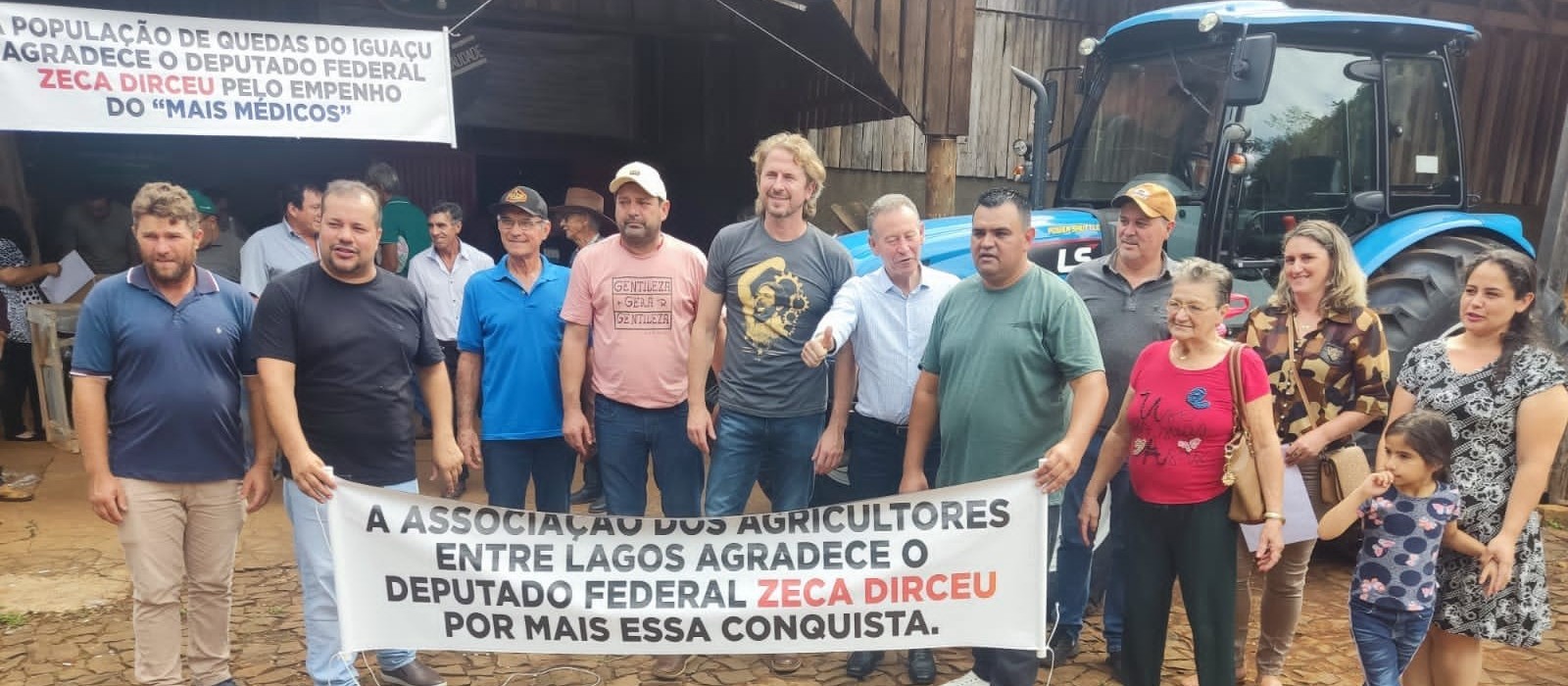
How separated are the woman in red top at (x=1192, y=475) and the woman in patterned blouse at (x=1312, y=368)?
1.18 ft

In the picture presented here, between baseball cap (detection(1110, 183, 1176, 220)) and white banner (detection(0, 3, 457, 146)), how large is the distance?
3.90m

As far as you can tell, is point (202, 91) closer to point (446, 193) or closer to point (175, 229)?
point (175, 229)

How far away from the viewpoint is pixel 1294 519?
3105 millimetres

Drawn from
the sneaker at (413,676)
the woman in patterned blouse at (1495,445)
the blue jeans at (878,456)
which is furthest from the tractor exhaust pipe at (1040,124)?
the sneaker at (413,676)

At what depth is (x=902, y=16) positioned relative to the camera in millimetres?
5840

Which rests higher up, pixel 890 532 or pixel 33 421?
pixel 890 532

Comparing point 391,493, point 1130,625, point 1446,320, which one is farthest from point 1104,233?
point 391,493

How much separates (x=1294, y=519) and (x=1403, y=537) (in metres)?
0.34

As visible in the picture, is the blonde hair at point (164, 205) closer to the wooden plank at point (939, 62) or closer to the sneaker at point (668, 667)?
the sneaker at point (668, 667)

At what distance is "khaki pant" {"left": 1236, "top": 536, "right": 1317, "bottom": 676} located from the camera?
3.21 metres

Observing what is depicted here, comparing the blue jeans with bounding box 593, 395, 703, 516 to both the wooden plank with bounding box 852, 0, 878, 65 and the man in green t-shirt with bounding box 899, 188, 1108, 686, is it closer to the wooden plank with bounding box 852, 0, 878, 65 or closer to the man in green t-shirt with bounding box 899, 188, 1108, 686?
the man in green t-shirt with bounding box 899, 188, 1108, 686

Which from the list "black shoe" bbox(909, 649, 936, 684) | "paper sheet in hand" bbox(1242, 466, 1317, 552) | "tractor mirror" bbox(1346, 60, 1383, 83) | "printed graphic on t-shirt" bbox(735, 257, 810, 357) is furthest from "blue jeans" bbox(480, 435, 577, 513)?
"tractor mirror" bbox(1346, 60, 1383, 83)

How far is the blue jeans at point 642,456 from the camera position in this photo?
138 inches

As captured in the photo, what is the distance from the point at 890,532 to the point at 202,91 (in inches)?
175
